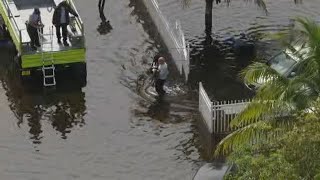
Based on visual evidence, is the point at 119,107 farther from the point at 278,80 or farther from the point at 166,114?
the point at 278,80

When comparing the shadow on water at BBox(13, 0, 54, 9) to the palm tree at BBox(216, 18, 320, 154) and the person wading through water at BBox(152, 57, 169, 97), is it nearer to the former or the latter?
the person wading through water at BBox(152, 57, 169, 97)

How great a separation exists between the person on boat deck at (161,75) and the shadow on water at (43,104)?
2.18 meters

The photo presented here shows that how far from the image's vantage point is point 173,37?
2311 cm

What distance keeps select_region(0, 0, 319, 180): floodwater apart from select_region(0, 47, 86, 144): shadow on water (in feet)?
0.09

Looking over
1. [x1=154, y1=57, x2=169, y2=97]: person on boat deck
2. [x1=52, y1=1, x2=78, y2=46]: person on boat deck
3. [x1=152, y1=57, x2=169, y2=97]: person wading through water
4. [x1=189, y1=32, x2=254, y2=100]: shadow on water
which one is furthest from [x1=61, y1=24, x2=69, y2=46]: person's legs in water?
[x1=189, y1=32, x2=254, y2=100]: shadow on water

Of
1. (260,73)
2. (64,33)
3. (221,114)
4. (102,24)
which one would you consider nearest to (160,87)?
(221,114)

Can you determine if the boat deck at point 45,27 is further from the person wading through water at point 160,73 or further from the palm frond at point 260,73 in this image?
the palm frond at point 260,73

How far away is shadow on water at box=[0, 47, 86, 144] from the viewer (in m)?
19.5

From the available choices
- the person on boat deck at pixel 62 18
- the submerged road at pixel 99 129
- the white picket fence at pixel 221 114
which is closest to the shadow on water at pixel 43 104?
the submerged road at pixel 99 129

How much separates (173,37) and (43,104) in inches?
193

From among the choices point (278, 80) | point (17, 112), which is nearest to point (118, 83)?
point (17, 112)

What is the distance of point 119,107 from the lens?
20375 mm

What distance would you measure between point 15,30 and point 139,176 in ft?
25.2

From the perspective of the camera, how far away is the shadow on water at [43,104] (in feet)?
63.9
